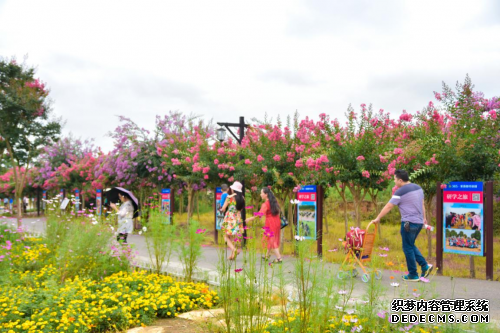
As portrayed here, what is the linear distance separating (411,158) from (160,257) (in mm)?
5633

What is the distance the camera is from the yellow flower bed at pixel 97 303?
16.7 ft

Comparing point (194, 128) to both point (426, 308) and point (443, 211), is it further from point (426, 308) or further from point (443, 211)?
point (426, 308)

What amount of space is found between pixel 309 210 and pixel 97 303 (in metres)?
6.21

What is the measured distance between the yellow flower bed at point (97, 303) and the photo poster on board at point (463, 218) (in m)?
4.88

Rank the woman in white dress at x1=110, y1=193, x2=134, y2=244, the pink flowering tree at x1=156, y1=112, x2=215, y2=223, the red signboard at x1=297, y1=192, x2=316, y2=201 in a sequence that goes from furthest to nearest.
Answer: the pink flowering tree at x1=156, y1=112, x2=215, y2=223 < the red signboard at x1=297, y1=192, x2=316, y2=201 < the woman in white dress at x1=110, y1=193, x2=134, y2=244

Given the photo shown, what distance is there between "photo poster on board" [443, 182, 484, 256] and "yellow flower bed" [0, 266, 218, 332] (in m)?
4.88

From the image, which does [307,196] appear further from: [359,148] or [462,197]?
[462,197]

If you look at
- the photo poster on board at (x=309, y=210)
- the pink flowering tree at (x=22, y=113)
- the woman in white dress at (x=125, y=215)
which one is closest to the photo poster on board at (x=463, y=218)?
the photo poster on board at (x=309, y=210)

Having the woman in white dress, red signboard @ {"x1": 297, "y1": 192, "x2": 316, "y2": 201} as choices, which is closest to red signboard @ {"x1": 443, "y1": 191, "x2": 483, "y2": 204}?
red signboard @ {"x1": 297, "y1": 192, "x2": 316, "y2": 201}

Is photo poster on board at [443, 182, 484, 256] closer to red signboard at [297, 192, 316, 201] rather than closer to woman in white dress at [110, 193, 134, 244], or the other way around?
red signboard at [297, 192, 316, 201]

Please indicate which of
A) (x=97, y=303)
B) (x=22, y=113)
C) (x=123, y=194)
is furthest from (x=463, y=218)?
(x=22, y=113)

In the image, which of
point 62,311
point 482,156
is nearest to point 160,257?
point 62,311

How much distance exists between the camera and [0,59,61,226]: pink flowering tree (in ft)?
59.5

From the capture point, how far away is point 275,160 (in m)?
12.4
